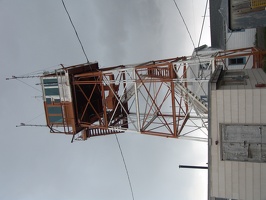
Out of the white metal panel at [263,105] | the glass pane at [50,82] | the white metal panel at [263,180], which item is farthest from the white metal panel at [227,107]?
the glass pane at [50,82]

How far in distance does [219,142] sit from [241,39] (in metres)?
21.4

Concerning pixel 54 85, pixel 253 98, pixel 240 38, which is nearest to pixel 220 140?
pixel 253 98

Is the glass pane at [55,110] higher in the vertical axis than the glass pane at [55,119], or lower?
higher

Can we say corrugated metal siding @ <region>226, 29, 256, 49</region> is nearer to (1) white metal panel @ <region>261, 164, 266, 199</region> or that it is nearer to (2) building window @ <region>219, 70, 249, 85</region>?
(2) building window @ <region>219, 70, 249, 85</region>

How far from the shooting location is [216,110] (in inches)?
483

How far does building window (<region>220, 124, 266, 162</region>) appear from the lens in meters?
11.7

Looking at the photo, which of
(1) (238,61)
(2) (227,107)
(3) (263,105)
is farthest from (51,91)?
(1) (238,61)

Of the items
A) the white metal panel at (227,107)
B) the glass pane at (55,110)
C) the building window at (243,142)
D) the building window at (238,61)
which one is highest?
the building window at (238,61)

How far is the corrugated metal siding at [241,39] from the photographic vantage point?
1143 inches

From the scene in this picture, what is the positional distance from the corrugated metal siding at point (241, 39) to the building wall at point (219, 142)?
18.1 m

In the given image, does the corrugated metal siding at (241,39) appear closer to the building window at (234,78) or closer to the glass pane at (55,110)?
the building window at (234,78)

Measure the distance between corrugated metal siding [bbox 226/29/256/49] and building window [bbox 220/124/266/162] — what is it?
20.3m

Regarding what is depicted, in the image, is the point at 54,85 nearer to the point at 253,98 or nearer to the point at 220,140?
the point at 220,140

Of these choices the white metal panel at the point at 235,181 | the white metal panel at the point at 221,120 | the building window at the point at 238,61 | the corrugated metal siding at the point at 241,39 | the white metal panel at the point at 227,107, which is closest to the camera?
the white metal panel at the point at 227,107
